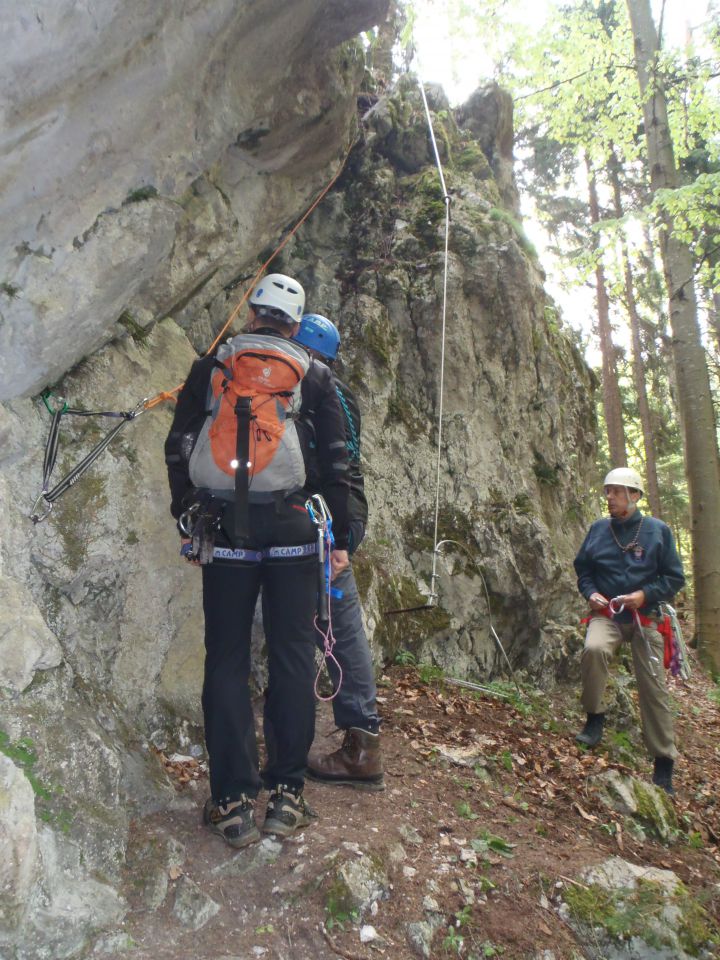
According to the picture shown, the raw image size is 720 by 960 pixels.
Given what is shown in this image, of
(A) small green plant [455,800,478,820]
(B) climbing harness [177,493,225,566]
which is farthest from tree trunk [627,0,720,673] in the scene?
(B) climbing harness [177,493,225,566]

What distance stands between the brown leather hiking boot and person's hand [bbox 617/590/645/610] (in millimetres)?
2921

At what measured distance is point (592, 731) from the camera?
20.5 ft

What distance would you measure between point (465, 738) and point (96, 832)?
3.04m

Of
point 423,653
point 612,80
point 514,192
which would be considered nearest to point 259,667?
point 423,653

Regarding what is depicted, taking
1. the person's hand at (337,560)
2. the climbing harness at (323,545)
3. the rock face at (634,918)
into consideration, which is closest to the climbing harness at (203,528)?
the climbing harness at (323,545)

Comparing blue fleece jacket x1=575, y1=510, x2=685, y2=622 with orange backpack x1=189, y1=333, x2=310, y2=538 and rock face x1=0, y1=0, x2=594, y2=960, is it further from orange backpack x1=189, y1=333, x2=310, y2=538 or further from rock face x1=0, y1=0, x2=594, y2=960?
orange backpack x1=189, y1=333, x2=310, y2=538

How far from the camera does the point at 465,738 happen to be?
5.50 m

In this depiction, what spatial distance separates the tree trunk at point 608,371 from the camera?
1669 cm

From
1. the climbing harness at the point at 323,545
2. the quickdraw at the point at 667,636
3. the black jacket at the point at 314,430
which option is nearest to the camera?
the climbing harness at the point at 323,545

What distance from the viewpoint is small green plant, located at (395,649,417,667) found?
6.58 metres

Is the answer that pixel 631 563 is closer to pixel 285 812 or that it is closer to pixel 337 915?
pixel 285 812

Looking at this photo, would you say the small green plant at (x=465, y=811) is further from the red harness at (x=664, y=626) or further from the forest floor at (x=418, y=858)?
the red harness at (x=664, y=626)

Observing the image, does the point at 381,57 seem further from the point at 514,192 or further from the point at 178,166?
the point at 178,166

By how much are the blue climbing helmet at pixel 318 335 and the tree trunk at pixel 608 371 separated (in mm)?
12675
